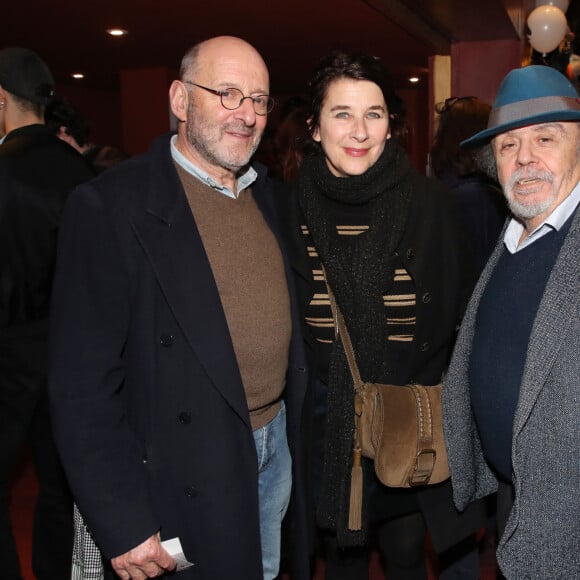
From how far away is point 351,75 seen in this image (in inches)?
85.1

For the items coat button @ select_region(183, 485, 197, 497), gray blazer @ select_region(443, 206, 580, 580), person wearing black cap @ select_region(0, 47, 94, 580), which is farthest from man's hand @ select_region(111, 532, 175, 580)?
person wearing black cap @ select_region(0, 47, 94, 580)

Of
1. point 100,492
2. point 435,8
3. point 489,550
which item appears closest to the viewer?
point 100,492

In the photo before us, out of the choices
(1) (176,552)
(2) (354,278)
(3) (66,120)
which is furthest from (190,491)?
(3) (66,120)

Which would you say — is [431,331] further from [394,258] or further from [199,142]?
[199,142]

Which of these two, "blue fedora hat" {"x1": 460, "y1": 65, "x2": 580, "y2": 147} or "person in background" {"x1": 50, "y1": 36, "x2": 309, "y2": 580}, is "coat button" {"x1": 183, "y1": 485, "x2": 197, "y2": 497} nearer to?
"person in background" {"x1": 50, "y1": 36, "x2": 309, "y2": 580}

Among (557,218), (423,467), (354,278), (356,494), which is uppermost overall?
(557,218)

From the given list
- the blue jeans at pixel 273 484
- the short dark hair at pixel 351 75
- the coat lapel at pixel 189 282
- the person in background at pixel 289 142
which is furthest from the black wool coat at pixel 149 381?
the person in background at pixel 289 142

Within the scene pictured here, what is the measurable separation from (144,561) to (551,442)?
105cm

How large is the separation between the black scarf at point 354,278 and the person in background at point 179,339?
0.23 m

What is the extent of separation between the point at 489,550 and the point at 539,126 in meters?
2.28

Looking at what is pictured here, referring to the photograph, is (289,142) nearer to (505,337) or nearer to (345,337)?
(345,337)

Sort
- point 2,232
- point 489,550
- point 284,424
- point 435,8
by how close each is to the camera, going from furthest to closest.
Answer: point 435,8 → point 489,550 → point 2,232 → point 284,424

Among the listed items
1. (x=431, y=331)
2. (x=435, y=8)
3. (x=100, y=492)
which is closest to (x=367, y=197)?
(x=431, y=331)

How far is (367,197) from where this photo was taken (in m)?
2.19
